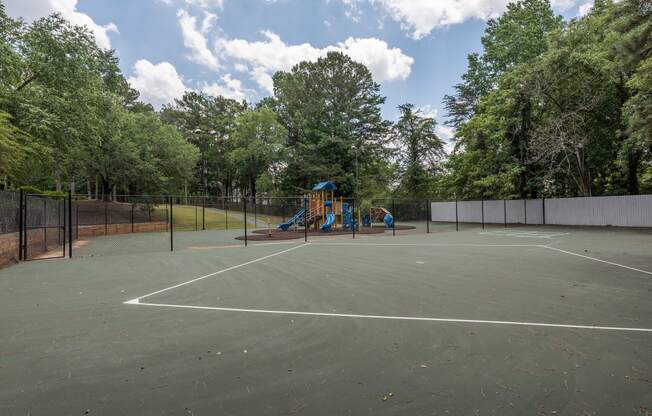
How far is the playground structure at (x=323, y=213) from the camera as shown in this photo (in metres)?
22.5

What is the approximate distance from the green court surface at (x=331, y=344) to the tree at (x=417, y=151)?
28090mm

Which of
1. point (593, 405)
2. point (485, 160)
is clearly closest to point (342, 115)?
point (485, 160)

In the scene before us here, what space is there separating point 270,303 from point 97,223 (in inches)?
824

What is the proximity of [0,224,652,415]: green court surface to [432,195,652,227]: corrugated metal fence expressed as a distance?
15212mm

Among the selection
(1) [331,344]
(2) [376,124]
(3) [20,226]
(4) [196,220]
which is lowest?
(1) [331,344]

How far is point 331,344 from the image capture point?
3656 mm

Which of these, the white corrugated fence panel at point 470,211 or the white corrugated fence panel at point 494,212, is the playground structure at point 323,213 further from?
the white corrugated fence panel at point 494,212

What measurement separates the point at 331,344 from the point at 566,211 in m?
24.2

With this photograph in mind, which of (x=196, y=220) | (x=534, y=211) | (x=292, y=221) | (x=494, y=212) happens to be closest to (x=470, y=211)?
(x=494, y=212)

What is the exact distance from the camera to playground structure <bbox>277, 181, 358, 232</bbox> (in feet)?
73.7

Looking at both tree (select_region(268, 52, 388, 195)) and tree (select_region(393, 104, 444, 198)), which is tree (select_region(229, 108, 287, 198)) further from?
tree (select_region(393, 104, 444, 198))

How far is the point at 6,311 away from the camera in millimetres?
5031

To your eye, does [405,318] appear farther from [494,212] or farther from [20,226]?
[494,212]

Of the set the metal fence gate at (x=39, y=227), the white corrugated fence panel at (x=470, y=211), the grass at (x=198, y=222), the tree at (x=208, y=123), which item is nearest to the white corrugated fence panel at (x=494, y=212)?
the white corrugated fence panel at (x=470, y=211)
